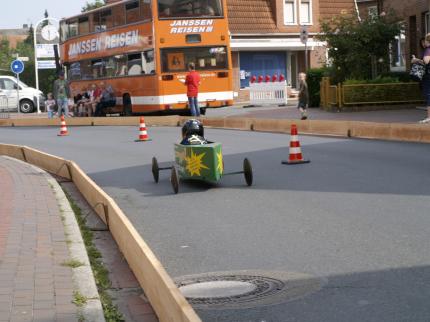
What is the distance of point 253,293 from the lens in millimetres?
6715

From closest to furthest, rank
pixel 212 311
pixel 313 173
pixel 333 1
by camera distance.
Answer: pixel 212 311
pixel 313 173
pixel 333 1

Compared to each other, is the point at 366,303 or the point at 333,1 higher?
the point at 333,1

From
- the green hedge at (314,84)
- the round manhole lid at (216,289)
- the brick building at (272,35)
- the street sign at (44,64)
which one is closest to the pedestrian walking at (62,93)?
the green hedge at (314,84)

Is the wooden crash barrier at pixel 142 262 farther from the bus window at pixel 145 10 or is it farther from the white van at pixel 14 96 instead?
the white van at pixel 14 96

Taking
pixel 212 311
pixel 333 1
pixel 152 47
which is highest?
pixel 333 1

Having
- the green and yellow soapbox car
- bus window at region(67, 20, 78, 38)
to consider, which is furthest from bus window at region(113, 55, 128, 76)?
the green and yellow soapbox car

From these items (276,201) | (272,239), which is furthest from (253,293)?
(276,201)

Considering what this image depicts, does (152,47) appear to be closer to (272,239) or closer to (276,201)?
(276,201)

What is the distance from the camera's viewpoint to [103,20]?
113 feet

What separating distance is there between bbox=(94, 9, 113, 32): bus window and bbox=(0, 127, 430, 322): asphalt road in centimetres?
1610

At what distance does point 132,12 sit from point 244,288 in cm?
2587

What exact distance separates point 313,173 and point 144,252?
7.98m

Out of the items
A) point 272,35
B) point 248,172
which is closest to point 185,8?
point 248,172

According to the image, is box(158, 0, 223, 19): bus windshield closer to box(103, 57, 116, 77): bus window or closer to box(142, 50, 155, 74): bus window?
box(142, 50, 155, 74): bus window
